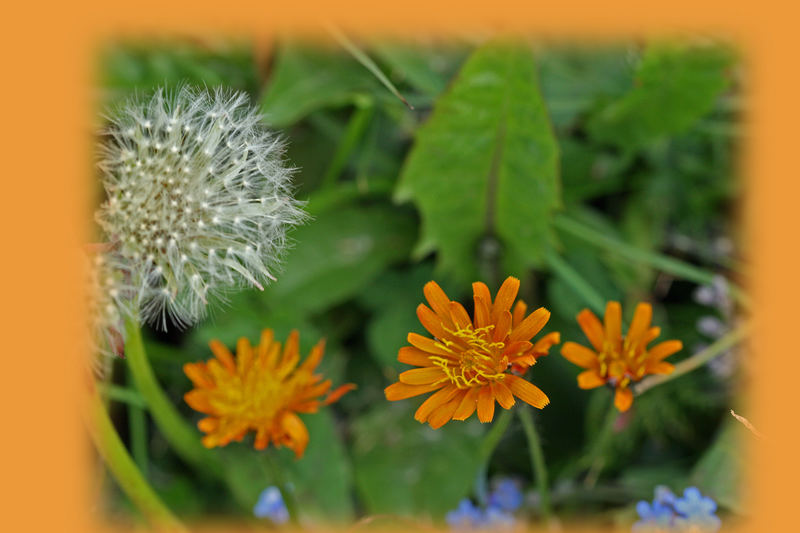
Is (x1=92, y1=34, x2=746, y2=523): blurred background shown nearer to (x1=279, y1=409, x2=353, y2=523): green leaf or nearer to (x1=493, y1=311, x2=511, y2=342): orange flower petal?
(x1=279, y1=409, x2=353, y2=523): green leaf

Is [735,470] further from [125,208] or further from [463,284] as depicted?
[125,208]

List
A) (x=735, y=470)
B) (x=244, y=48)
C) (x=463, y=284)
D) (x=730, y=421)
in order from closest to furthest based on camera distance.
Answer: (x=735, y=470)
(x=730, y=421)
(x=463, y=284)
(x=244, y=48)

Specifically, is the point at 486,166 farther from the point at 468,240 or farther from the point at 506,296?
the point at 506,296

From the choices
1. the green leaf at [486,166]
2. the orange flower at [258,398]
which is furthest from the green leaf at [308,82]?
the orange flower at [258,398]

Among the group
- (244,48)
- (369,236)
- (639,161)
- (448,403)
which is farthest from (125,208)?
(639,161)

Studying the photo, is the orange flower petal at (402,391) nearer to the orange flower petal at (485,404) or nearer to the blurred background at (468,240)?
the orange flower petal at (485,404)

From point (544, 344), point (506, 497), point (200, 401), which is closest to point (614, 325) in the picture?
point (544, 344)
